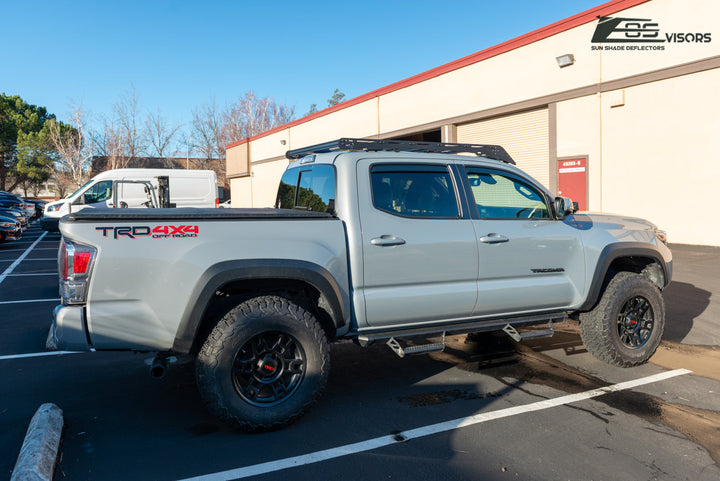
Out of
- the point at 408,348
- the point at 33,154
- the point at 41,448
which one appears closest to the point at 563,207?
the point at 408,348

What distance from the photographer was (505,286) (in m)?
4.82

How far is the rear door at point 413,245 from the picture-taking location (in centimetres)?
432

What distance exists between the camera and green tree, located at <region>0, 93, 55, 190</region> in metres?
52.6

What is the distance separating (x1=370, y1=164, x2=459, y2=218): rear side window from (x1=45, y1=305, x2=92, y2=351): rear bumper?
7.60 ft

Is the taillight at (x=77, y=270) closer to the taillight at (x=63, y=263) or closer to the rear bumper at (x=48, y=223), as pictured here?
the taillight at (x=63, y=263)

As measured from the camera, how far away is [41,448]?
3.30 m

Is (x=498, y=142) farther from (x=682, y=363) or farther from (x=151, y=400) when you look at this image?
(x=151, y=400)

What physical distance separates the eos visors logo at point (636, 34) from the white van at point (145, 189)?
11727 millimetres

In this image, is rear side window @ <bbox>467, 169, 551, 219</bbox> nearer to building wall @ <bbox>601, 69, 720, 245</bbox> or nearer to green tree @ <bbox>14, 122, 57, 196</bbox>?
building wall @ <bbox>601, 69, 720, 245</bbox>

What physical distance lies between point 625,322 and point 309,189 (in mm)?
3469

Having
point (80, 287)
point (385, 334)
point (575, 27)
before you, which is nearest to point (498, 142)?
point (575, 27)

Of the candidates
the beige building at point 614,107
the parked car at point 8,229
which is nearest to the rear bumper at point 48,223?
the parked car at point 8,229

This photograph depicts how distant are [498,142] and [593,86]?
373cm

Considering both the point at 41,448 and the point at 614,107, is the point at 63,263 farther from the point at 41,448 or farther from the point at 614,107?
the point at 614,107
